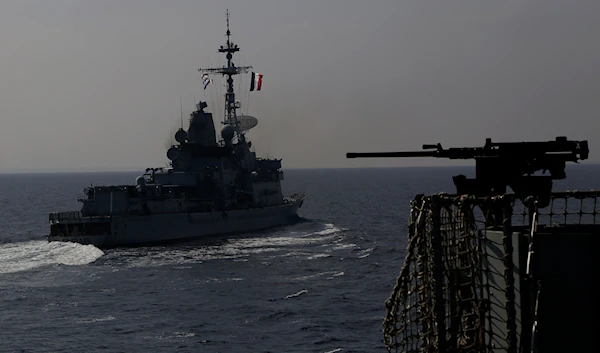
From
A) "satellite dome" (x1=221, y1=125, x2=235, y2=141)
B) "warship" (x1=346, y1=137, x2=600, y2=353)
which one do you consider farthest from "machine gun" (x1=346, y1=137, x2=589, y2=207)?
"satellite dome" (x1=221, y1=125, x2=235, y2=141)

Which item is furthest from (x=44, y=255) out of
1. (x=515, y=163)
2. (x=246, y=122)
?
(x=515, y=163)

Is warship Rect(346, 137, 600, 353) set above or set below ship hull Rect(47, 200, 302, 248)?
above

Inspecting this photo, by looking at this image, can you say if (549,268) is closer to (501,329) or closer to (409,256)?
(501,329)

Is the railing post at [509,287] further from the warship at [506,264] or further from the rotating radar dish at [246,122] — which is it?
the rotating radar dish at [246,122]

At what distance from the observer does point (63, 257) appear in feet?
172

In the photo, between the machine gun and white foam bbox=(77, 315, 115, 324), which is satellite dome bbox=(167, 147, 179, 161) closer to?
white foam bbox=(77, 315, 115, 324)

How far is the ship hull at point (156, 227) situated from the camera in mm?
58375

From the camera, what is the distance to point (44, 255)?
53.7m

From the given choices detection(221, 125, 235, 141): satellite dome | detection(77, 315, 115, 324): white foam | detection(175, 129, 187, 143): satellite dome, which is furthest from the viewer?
detection(221, 125, 235, 141): satellite dome

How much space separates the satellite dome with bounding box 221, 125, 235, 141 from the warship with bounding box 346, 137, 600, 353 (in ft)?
214

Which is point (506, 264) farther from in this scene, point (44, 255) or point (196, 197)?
point (196, 197)

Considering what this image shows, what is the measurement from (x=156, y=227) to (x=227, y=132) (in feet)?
55.1

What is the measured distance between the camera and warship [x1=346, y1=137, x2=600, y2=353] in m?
7.91

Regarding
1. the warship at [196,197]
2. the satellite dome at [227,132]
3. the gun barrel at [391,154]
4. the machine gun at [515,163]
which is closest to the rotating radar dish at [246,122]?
the warship at [196,197]
